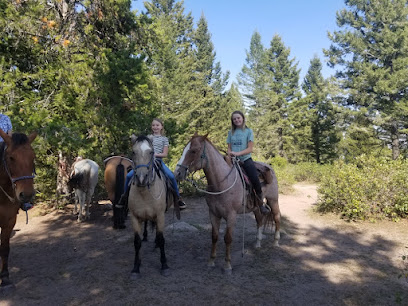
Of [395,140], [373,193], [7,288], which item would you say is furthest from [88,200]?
[395,140]

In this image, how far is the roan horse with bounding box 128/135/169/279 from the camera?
13.5 ft

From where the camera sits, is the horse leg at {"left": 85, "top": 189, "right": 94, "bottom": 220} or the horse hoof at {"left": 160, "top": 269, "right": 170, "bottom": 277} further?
the horse leg at {"left": 85, "top": 189, "right": 94, "bottom": 220}

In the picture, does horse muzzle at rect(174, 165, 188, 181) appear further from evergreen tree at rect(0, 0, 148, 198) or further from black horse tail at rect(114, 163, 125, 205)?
evergreen tree at rect(0, 0, 148, 198)

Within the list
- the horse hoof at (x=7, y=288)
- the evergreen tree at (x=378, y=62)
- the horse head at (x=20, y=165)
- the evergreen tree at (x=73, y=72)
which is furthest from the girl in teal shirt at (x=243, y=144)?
the evergreen tree at (x=378, y=62)

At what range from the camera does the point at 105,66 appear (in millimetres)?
8539

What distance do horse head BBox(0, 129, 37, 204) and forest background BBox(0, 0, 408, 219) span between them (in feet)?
11.1

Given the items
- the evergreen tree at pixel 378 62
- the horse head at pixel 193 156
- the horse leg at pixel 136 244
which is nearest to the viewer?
the horse head at pixel 193 156

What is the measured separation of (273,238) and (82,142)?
18.8 feet

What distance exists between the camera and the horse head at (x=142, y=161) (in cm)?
399

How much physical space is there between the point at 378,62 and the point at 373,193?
62.0 feet

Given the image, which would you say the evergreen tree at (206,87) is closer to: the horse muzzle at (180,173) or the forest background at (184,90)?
the forest background at (184,90)

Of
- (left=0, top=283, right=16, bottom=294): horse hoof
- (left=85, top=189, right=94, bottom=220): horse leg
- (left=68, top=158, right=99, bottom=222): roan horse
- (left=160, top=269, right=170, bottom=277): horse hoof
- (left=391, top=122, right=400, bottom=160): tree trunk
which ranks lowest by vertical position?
(left=0, top=283, right=16, bottom=294): horse hoof

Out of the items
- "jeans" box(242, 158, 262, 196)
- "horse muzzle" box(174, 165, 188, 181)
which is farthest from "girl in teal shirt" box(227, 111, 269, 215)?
"horse muzzle" box(174, 165, 188, 181)

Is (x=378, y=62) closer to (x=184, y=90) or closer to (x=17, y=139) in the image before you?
(x=184, y=90)
